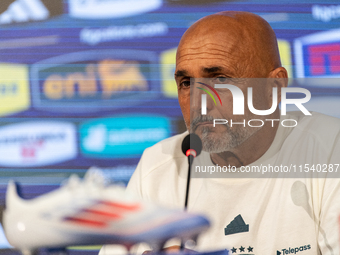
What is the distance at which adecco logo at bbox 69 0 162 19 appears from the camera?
5.25ft

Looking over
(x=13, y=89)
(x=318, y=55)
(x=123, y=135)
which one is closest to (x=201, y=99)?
(x=123, y=135)

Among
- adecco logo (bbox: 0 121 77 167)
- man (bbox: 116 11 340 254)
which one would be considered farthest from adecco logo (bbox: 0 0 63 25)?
man (bbox: 116 11 340 254)

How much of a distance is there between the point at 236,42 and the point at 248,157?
378mm

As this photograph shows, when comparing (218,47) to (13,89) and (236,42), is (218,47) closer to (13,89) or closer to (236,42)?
(236,42)

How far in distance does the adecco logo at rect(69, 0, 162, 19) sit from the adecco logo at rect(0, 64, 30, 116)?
367 millimetres

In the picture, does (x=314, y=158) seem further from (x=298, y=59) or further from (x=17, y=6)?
(x=17, y=6)

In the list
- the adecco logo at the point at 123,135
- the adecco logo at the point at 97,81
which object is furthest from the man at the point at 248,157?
the adecco logo at the point at 97,81

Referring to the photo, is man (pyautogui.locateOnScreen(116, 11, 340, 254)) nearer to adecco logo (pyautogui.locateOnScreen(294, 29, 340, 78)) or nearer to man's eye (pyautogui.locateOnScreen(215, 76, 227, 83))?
man's eye (pyautogui.locateOnScreen(215, 76, 227, 83))

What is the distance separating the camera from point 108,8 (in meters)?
1.62

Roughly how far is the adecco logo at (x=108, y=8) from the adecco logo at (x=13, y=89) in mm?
367

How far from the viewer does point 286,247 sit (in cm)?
101

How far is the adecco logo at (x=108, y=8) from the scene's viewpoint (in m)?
1.60

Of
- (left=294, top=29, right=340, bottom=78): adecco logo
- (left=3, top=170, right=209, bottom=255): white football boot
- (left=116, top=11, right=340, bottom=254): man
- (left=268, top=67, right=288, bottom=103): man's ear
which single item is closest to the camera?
(left=3, top=170, right=209, bottom=255): white football boot

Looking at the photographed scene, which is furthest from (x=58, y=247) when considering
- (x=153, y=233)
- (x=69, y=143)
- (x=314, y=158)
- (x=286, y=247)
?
(x=69, y=143)
